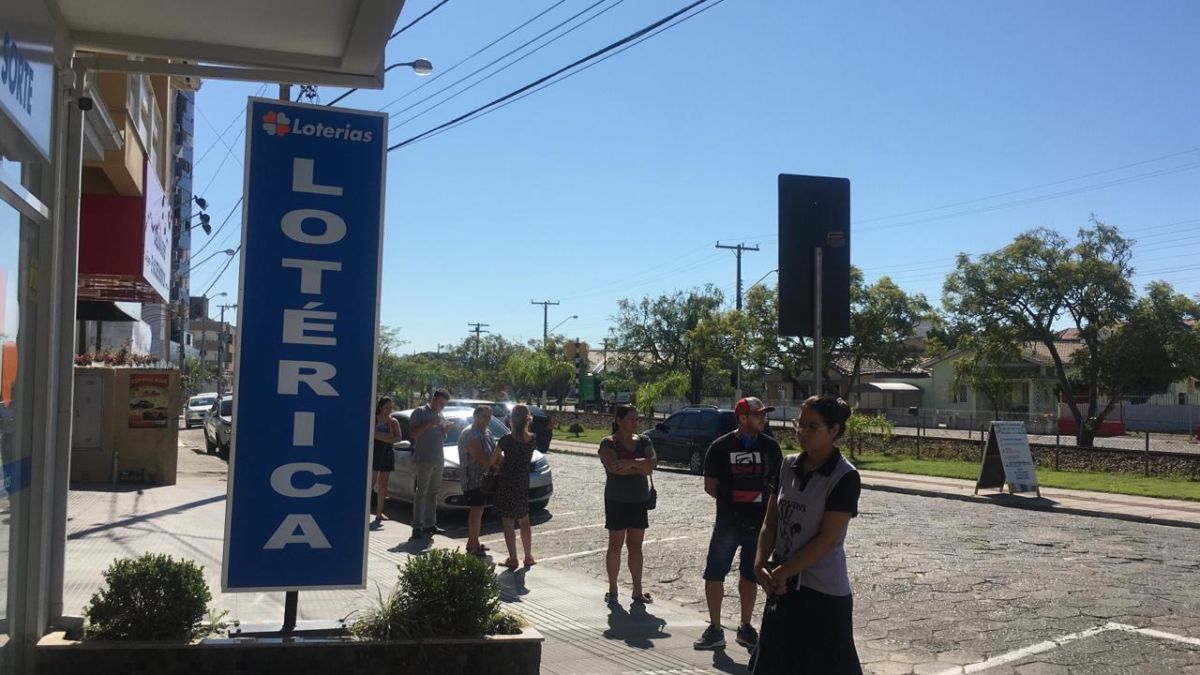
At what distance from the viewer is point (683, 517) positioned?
14633 millimetres

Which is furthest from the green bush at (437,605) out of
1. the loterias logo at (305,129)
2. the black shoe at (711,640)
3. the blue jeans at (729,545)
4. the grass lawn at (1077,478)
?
the grass lawn at (1077,478)

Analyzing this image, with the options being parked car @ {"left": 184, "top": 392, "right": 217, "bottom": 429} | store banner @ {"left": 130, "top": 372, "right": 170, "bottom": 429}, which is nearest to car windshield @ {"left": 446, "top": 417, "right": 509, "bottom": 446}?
store banner @ {"left": 130, "top": 372, "right": 170, "bottom": 429}

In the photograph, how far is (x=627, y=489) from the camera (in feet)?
27.6

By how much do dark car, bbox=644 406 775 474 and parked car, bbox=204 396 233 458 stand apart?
10.4 m

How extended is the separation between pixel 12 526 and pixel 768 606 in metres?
3.50

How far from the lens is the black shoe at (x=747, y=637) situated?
6973 millimetres

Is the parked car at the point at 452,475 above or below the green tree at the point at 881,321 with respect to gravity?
below

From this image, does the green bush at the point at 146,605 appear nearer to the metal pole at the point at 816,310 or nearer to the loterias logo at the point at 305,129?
the loterias logo at the point at 305,129

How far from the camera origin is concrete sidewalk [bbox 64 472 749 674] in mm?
6727

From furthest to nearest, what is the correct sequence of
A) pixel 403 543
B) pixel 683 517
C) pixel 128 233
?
pixel 683 517 → pixel 128 233 → pixel 403 543

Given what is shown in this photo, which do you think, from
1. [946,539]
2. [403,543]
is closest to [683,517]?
[946,539]

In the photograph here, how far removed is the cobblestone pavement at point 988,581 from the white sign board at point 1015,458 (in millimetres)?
1722

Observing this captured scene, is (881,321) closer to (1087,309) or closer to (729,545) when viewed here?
(1087,309)

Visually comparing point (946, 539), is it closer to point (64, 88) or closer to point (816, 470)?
point (816, 470)
